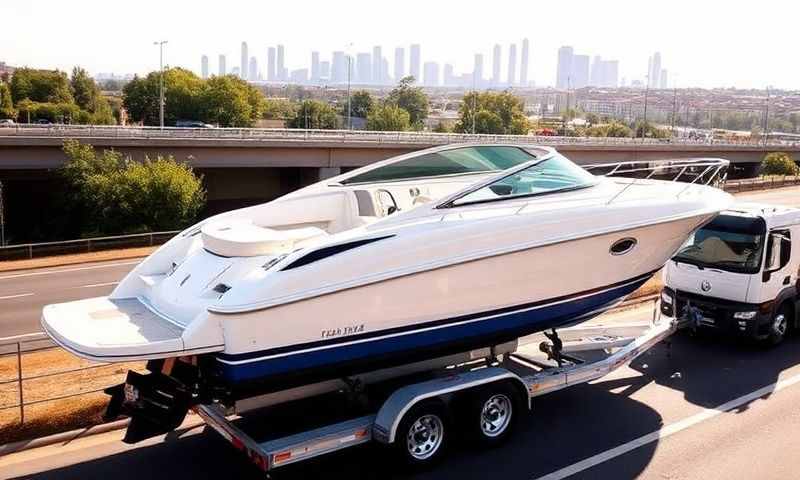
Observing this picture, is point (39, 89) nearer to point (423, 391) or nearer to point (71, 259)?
point (71, 259)

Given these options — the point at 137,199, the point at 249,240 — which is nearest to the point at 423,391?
the point at 249,240

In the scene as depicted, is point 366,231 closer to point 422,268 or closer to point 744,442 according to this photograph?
point 422,268

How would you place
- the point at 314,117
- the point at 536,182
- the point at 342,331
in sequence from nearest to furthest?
the point at 342,331 < the point at 536,182 < the point at 314,117

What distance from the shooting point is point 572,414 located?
9078 millimetres

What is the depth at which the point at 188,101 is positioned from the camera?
8050 centimetres

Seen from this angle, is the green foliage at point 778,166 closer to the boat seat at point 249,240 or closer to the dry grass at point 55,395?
the dry grass at point 55,395

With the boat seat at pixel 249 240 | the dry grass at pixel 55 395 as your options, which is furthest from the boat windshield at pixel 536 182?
the dry grass at pixel 55 395

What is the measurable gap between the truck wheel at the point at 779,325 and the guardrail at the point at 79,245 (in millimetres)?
21124

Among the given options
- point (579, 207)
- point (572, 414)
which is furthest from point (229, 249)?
point (572, 414)

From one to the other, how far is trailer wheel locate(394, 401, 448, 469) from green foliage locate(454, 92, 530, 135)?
8102 cm

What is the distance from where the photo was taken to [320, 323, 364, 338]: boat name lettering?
7.09 m

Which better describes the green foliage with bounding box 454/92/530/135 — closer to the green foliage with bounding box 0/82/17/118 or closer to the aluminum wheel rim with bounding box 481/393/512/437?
the green foliage with bounding box 0/82/17/118

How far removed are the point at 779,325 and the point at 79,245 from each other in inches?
883

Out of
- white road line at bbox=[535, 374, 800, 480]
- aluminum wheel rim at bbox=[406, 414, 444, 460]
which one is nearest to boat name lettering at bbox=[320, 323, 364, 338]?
aluminum wheel rim at bbox=[406, 414, 444, 460]
